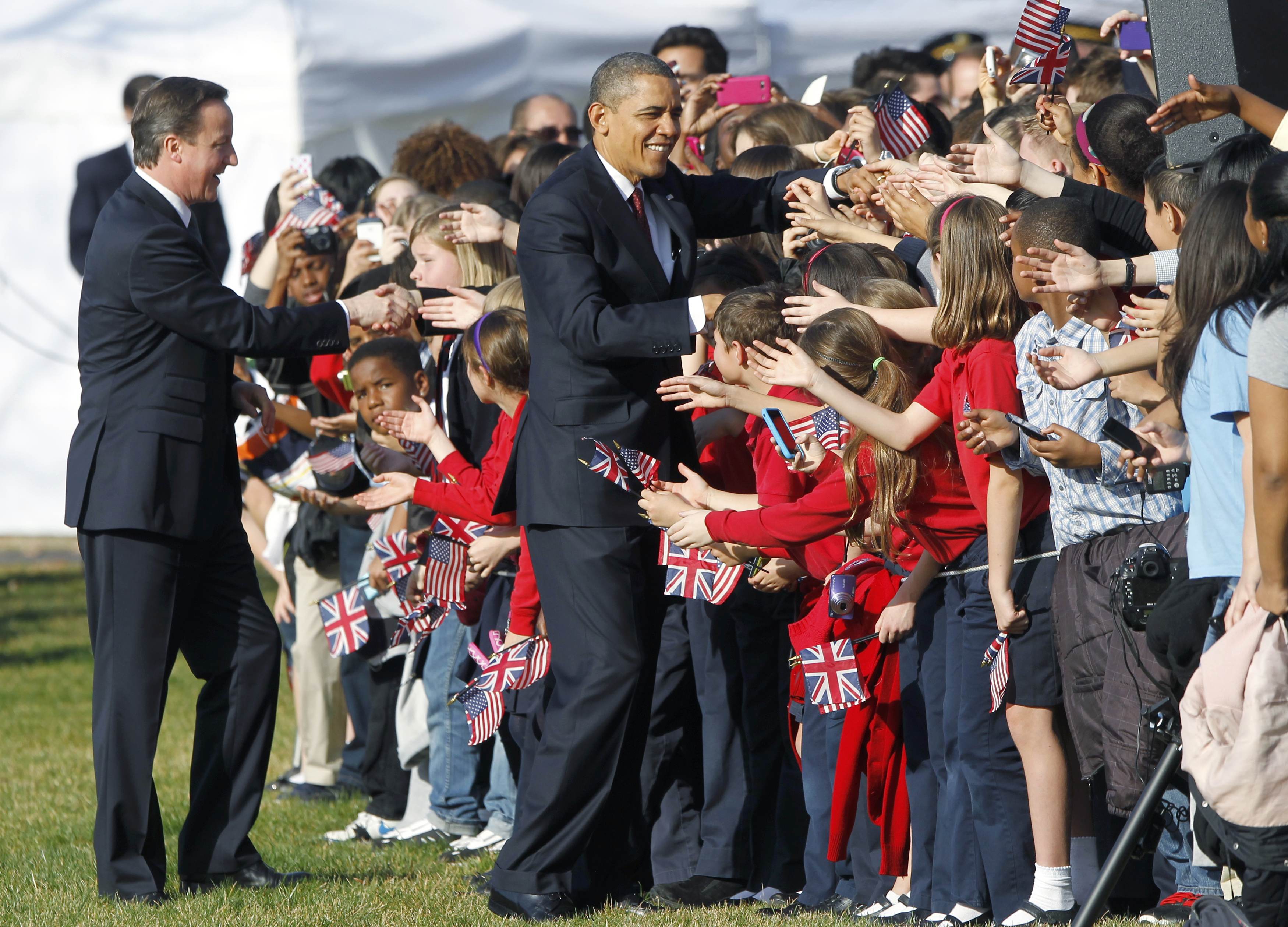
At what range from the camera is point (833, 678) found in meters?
4.18

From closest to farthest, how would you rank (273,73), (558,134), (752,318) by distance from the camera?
(752,318) < (558,134) < (273,73)

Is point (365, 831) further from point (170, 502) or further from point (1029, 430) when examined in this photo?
point (1029, 430)

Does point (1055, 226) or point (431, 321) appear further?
point (431, 321)

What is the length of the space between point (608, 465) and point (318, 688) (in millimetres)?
2994

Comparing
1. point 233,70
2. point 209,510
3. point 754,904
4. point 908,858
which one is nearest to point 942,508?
point 908,858

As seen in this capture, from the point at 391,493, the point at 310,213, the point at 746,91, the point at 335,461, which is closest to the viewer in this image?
the point at 391,493

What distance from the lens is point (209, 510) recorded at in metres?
4.75

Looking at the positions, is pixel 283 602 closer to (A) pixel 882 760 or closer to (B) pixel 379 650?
(B) pixel 379 650

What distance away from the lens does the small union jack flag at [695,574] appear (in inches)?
173

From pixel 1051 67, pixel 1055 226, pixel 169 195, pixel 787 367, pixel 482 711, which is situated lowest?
pixel 482 711

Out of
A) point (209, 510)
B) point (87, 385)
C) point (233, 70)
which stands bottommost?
point (209, 510)

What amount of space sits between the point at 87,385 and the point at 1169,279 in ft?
10.4

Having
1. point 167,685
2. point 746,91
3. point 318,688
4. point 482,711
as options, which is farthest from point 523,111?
point 167,685

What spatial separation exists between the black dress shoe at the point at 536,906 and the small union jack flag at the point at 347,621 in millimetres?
1704
